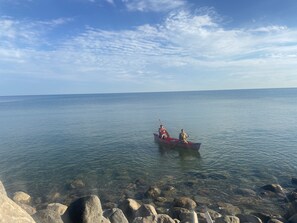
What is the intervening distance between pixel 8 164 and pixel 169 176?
747 inches

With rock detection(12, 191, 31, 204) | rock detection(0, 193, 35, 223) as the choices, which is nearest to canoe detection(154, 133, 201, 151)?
rock detection(12, 191, 31, 204)

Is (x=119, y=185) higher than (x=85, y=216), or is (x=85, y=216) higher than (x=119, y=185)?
(x=85, y=216)

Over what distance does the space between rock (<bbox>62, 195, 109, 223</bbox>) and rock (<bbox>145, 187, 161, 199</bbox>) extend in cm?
922

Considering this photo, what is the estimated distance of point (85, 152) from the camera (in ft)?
117

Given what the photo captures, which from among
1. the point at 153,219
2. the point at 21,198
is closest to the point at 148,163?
the point at 21,198

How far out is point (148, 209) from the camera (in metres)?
15.2

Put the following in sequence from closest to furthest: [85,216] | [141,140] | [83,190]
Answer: [85,216] → [83,190] → [141,140]

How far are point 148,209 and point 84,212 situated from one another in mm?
4489

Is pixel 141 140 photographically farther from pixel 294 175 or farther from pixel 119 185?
pixel 294 175

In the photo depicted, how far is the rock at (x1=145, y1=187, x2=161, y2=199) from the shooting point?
68.9 ft

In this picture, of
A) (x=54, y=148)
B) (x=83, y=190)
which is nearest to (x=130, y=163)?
(x=83, y=190)

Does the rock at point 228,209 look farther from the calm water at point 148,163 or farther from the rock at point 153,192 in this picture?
the rock at point 153,192

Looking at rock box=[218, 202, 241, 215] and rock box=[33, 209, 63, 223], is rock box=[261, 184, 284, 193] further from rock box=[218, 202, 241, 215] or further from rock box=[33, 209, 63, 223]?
rock box=[33, 209, 63, 223]

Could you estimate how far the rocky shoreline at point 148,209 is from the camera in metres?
11.7
